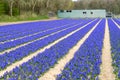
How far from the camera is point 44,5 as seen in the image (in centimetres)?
8781

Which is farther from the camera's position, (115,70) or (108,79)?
(115,70)

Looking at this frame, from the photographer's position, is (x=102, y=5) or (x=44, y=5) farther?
(x=102, y=5)

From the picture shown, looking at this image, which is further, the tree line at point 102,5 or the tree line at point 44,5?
the tree line at point 102,5

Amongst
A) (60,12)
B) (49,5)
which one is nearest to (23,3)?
(49,5)

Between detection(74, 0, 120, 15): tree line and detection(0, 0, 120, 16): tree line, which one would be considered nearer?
detection(0, 0, 120, 16): tree line

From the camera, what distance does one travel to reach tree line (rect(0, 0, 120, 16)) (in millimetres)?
62997

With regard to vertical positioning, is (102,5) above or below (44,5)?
below

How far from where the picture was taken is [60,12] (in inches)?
3903

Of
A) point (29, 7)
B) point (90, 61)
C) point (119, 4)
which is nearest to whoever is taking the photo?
point (90, 61)

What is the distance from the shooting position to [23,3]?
2645 inches

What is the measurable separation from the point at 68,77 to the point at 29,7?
231 feet

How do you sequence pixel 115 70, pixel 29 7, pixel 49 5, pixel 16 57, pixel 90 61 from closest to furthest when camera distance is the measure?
pixel 115 70 < pixel 90 61 < pixel 16 57 < pixel 29 7 < pixel 49 5

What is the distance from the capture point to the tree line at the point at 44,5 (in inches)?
2480

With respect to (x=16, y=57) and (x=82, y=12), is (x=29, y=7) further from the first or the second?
(x=16, y=57)
